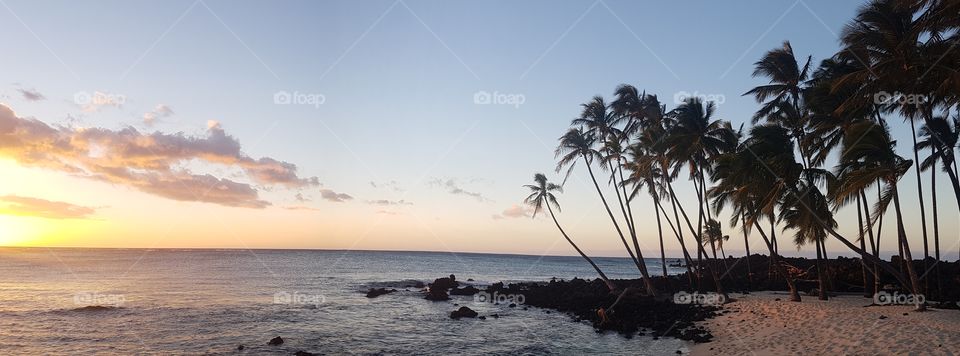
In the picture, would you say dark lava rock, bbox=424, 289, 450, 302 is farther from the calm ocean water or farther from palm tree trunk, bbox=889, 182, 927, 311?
palm tree trunk, bbox=889, 182, 927, 311

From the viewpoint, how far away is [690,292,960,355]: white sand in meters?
16.2

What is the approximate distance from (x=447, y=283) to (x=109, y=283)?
1578 inches

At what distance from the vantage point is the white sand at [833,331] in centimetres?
1623

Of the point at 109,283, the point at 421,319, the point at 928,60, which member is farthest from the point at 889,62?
the point at 109,283

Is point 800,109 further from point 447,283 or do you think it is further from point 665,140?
point 447,283

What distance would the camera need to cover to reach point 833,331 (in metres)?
18.6

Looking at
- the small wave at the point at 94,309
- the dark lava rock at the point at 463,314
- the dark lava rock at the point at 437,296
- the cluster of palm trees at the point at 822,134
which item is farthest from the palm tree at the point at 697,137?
the small wave at the point at 94,309

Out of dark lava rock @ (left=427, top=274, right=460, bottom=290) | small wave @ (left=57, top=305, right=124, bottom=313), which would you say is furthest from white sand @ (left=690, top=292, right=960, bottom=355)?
small wave @ (left=57, top=305, right=124, bottom=313)

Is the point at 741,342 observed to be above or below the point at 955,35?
below

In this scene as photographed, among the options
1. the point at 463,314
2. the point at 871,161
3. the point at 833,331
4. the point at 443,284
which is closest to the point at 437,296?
the point at 443,284

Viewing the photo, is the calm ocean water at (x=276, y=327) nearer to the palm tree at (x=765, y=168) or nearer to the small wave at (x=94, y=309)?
the small wave at (x=94, y=309)

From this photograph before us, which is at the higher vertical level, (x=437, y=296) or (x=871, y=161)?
(x=871, y=161)

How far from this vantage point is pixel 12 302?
4069 cm

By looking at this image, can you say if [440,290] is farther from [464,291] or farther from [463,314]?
[463,314]
